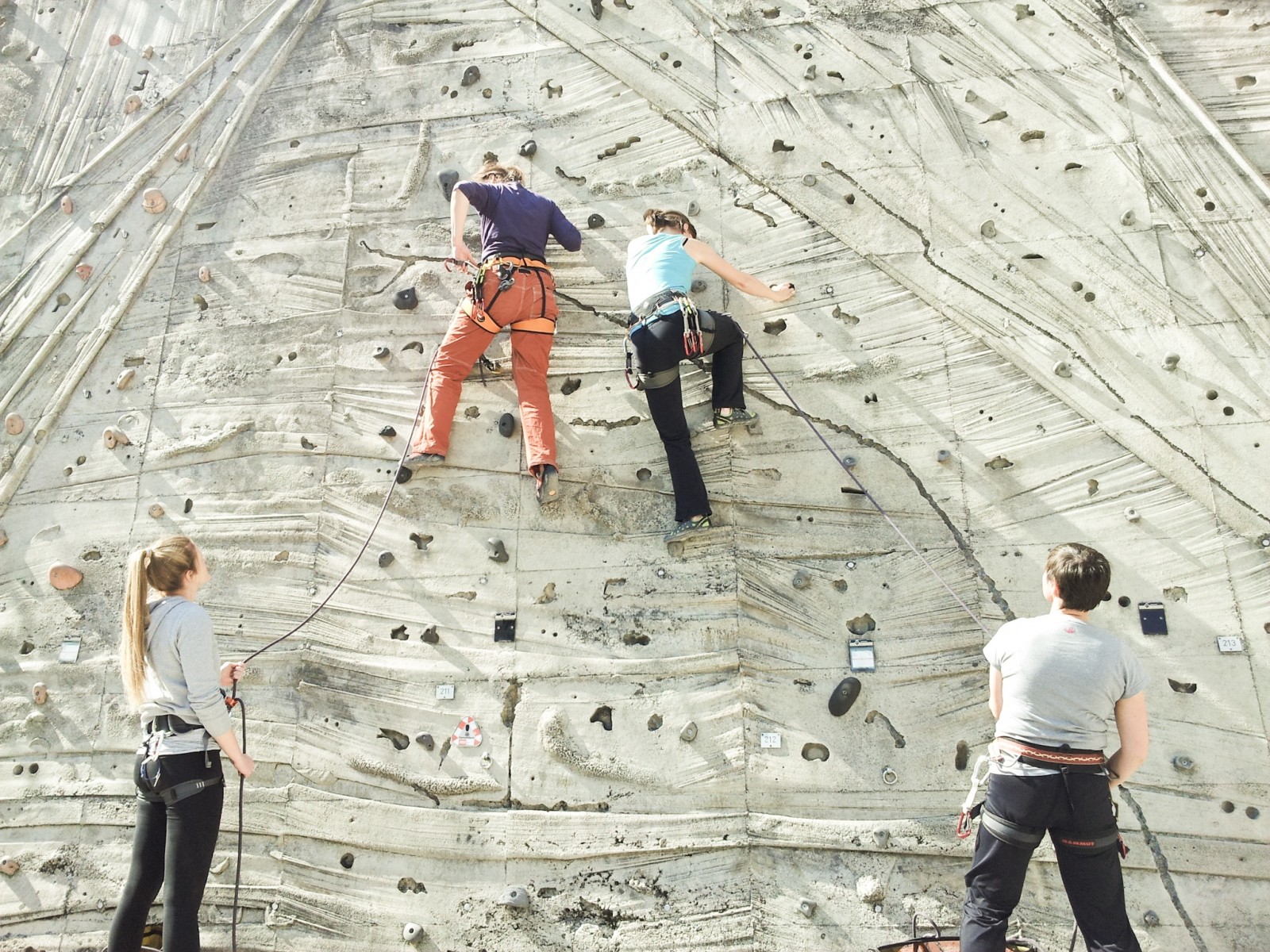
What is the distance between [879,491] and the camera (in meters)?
4.04

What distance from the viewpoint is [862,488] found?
4035 millimetres

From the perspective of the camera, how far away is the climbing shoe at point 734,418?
4094 mm

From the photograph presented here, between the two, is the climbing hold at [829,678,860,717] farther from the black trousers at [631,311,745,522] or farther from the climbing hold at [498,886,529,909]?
the climbing hold at [498,886,529,909]

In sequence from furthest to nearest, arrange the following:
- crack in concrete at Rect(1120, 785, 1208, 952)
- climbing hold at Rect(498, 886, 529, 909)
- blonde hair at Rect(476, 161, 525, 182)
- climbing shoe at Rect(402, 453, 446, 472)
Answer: blonde hair at Rect(476, 161, 525, 182) → climbing shoe at Rect(402, 453, 446, 472) → climbing hold at Rect(498, 886, 529, 909) → crack in concrete at Rect(1120, 785, 1208, 952)

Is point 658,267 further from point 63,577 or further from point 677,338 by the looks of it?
point 63,577

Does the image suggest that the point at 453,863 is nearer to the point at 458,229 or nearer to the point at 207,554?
the point at 207,554

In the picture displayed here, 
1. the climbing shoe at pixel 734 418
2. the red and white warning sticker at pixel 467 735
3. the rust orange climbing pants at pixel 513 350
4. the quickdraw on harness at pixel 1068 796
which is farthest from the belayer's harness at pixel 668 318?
the quickdraw on harness at pixel 1068 796

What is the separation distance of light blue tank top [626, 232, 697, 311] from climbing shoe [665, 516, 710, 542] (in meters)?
0.84

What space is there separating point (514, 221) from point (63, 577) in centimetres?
232

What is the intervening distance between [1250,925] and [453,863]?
2.68 metres

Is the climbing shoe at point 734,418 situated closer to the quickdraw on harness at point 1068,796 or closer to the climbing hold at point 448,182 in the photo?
the climbing hold at point 448,182

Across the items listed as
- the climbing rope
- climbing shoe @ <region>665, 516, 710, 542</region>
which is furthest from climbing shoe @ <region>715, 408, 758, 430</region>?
climbing shoe @ <region>665, 516, 710, 542</region>

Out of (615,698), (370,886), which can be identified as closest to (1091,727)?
(615,698)

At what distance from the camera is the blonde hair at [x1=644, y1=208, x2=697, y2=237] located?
4078mm
